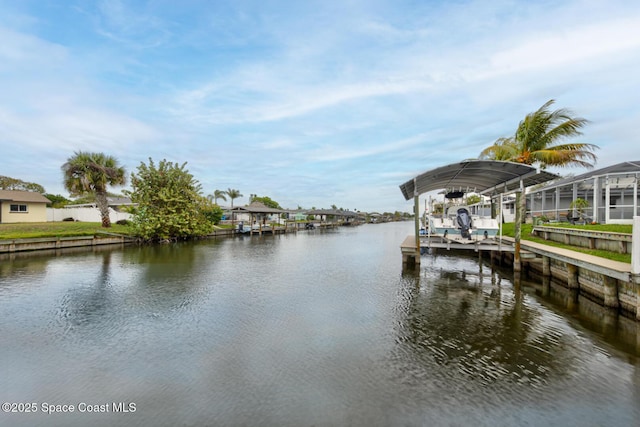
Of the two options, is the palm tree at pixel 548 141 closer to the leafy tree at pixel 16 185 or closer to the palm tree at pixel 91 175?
the palm tree at pixel 91 175

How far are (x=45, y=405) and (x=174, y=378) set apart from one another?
1.82 meters

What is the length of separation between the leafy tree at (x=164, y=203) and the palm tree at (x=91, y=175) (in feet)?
7.22

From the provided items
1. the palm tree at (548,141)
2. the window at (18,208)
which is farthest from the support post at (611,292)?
the window at (18,208)

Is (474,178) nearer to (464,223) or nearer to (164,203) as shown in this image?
(464,223)

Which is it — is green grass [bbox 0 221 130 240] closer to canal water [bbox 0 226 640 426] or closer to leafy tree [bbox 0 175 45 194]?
canal water [bbox 0 226 640 426]

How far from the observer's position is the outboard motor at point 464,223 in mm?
14109

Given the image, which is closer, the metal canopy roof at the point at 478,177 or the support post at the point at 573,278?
the support post at the point at 573,278

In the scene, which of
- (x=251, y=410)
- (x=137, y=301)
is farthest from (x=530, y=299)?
(x=137, y=301)

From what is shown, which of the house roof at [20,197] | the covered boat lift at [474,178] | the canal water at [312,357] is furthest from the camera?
the house roof at [20,197]

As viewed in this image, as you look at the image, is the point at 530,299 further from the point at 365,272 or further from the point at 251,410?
the point at 251,410

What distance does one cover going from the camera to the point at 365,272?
16125 millimetres

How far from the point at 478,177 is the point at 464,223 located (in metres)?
3.22

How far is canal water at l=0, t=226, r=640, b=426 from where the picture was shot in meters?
4.62

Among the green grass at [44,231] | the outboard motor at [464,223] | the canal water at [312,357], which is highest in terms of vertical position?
the outboard motor at [464,223]
